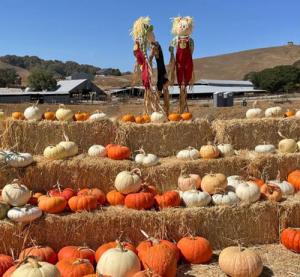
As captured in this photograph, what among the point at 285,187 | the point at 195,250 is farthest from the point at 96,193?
the point at 285,187

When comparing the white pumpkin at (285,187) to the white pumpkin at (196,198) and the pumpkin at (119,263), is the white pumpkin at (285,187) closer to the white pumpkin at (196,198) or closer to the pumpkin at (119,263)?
the white pumpkin at (196,198)

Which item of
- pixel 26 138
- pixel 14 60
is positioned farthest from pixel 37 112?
pixel 14 60

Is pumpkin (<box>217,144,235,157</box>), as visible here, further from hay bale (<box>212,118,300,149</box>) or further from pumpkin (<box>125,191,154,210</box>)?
pumpkin (<box>125,191,154,210</box>)

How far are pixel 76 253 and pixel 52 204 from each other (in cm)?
76

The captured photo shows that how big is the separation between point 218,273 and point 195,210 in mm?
877

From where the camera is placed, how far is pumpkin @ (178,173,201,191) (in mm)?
6801

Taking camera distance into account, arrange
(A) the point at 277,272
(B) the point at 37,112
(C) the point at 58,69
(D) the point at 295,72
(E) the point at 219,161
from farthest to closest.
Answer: (C) the point at 58,69
(D) the point at 295,72
(B) the point at 37,112
(E) the point at 219,161
(A) the point at 277,272

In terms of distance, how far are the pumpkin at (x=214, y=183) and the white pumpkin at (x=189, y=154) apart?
72 centimetres

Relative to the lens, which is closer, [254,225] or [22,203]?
[22,203]

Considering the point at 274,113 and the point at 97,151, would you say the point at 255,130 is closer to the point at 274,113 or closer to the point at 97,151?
the point at 274,113

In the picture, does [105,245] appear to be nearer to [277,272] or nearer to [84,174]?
[84,174]

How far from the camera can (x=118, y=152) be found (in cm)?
721

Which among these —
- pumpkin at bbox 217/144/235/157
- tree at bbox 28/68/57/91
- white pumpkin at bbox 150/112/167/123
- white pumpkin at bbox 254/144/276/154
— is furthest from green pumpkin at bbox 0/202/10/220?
tree at bbox 28/68/57/91

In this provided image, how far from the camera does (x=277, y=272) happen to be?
554 centimetres
